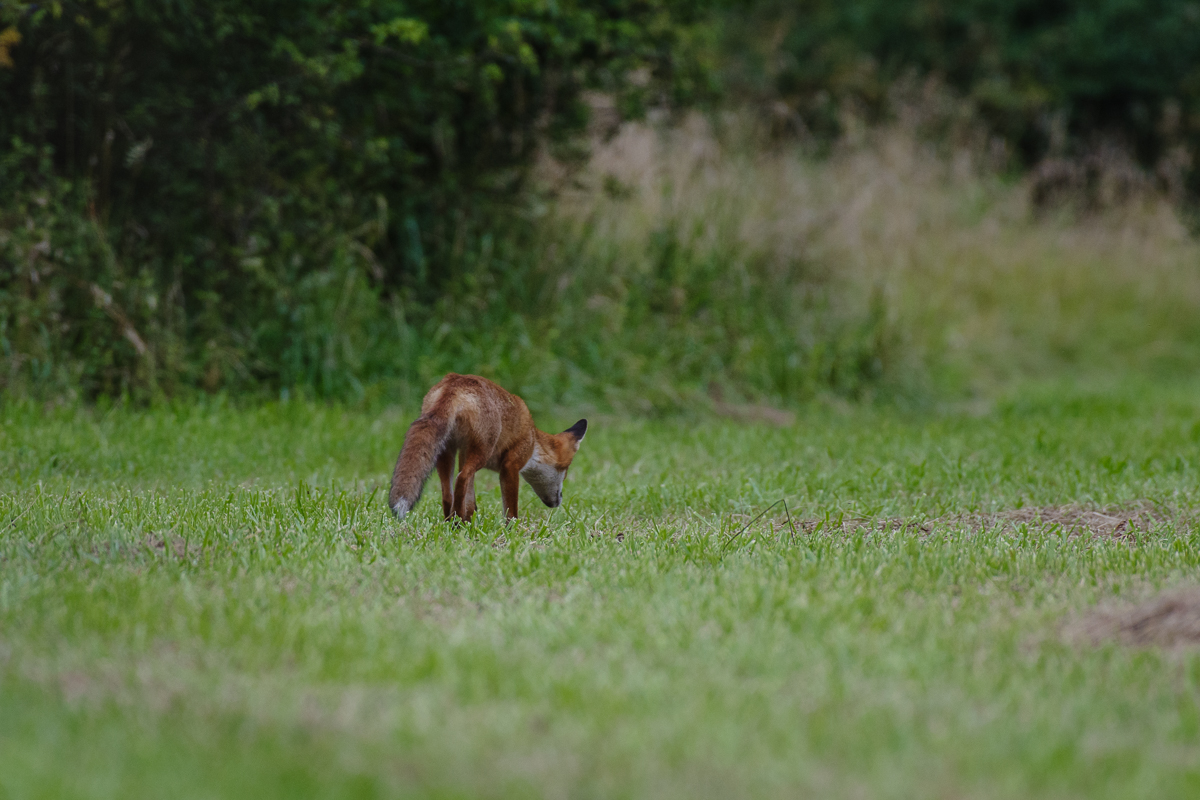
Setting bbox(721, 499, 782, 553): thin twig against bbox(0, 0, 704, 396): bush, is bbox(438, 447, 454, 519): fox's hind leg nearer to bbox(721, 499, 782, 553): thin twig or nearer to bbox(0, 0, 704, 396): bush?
bbox(721, 499, 782, 553): thin twig

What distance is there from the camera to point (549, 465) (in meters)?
5.44

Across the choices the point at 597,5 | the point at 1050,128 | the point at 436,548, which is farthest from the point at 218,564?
the point at 1050,128

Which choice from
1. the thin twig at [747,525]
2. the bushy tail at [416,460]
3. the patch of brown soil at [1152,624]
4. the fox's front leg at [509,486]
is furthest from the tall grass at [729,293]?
the patch of brown soil at [1152,624]

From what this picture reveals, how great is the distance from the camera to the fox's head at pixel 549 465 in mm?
5395

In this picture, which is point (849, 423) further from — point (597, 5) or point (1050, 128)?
point (1050, 128)

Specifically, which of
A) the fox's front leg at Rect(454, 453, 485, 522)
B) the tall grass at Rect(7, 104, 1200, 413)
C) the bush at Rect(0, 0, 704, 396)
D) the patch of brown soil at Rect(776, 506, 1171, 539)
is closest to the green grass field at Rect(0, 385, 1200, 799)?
the patch of brown soil at Rect(776, 506, 1171, 539)

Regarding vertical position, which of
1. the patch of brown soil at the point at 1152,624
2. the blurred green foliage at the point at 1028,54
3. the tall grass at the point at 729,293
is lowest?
the tall grass at the point at 729,293

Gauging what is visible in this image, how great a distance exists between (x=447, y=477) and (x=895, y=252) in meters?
9.31

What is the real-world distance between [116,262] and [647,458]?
4.05m

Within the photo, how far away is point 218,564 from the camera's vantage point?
4.17 m

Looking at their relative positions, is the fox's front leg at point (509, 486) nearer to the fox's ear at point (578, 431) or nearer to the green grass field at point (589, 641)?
the green grass field at point (589, 641)

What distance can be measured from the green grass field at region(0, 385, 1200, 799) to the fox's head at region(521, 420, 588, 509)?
0.12 metres

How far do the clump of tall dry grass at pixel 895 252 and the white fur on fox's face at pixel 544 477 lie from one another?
14.8 ft

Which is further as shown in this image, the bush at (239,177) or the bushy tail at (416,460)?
the bush at (239,177)
